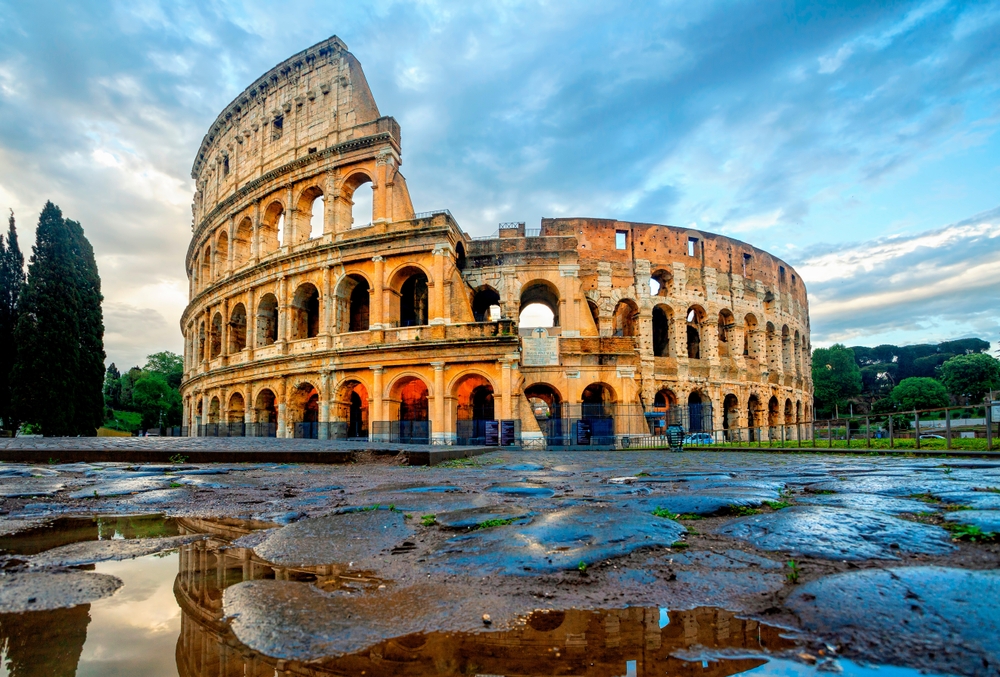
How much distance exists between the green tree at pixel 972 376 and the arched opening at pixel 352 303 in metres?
55.0

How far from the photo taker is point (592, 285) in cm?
2808

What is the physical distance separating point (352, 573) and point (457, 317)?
19204 millimetres

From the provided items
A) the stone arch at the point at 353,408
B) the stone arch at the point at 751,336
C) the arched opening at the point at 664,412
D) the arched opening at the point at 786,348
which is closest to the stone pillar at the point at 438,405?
the stone arch at the point at 353,408

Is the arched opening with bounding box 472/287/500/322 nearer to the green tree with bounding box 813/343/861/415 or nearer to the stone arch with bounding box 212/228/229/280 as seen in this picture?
the stone arch with bounding box 212/228/229/280

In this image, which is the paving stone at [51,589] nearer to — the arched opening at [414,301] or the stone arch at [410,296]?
the stone arch at [410,296]

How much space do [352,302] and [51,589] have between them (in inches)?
958

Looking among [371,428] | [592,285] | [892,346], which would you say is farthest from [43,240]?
[892,346]

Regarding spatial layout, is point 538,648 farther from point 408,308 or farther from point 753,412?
point 753,412

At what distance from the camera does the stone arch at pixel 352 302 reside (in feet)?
74.2

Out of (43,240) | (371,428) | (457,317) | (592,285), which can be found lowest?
(371,428)

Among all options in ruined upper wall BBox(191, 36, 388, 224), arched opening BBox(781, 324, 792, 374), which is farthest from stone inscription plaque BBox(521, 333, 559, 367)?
arched opening BBox(781, 324, 792, 374)

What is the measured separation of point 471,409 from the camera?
22516 millimetres

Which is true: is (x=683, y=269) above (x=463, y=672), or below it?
above

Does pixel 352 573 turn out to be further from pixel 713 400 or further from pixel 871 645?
pixel 713 400
